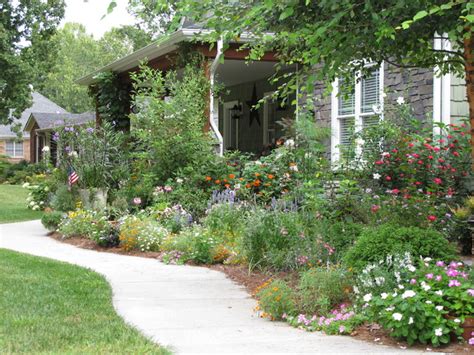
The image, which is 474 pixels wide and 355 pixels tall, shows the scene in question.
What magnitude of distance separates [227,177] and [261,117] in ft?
19.2

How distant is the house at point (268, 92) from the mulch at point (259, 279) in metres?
2.16

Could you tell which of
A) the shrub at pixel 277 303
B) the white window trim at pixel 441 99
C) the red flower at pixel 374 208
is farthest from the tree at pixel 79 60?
the shrub at pixel 277 303

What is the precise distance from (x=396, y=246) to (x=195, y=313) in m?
1.77

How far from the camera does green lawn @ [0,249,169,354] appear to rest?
4.21 meters

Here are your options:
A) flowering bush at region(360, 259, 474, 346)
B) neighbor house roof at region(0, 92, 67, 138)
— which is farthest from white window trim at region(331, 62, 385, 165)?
neighbor house roof at region(0, 92, 67, 138)

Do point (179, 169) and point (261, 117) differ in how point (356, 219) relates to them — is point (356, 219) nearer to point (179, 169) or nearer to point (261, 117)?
point (179, 169)

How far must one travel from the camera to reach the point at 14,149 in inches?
1587

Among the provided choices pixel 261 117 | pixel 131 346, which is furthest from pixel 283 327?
pixel 261 117

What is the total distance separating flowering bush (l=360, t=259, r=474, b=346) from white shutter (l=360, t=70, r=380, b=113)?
639 centimetres

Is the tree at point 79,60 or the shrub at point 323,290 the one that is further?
the tree at point 79,60

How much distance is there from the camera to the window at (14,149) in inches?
1582

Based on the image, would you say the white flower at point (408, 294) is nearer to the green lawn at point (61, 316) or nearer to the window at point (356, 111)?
the green lawn at point (61, 316)

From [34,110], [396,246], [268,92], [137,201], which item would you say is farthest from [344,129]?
[34,110]

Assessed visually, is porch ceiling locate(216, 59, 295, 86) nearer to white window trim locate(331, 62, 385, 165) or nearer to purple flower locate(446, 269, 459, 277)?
white window trim locate(331, 62, 385, 165)
